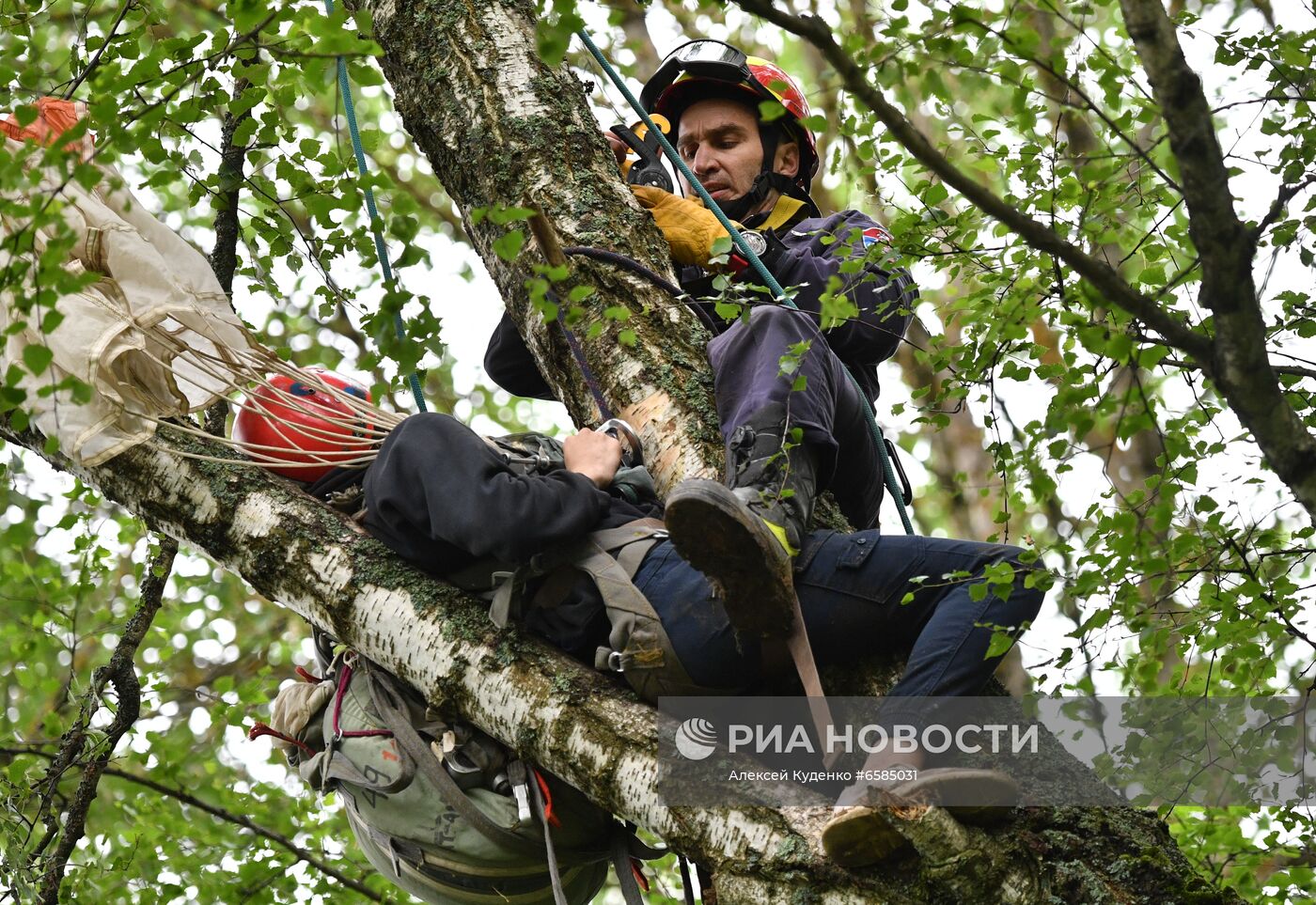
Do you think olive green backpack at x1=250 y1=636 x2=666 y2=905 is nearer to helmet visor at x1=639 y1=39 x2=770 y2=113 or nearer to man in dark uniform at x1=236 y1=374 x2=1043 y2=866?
man in dark uniform at x1=236 y1=374 x2=1043 y2=866

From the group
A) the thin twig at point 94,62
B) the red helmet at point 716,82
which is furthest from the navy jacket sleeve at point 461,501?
the red helmet at point 716,82

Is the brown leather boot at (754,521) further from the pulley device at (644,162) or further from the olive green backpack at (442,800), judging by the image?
the pulley device at (644,162)

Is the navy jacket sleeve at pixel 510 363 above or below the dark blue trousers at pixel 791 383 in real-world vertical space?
above

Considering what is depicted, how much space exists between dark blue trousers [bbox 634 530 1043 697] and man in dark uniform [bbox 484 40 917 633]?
0.12 m

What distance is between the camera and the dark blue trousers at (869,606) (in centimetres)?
301

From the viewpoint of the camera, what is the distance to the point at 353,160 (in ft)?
12.4

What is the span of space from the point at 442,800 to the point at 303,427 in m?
1.02

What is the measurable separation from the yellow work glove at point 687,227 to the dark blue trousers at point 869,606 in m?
1.21

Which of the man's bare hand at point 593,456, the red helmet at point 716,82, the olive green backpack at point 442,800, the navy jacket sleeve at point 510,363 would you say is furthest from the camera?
the red helmet at point 716,82

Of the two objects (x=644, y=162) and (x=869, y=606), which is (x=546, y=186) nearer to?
(x=644, y=162)

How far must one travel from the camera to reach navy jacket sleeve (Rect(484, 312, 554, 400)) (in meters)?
4.38

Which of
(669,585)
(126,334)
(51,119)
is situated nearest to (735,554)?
(669,585)

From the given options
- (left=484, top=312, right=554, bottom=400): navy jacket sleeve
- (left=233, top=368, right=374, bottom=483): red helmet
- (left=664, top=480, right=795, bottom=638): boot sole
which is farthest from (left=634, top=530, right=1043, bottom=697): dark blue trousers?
(left=484, top=312, right=554, bottom=400): navy jacket sleeve

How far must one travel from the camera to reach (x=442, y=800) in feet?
10.9
